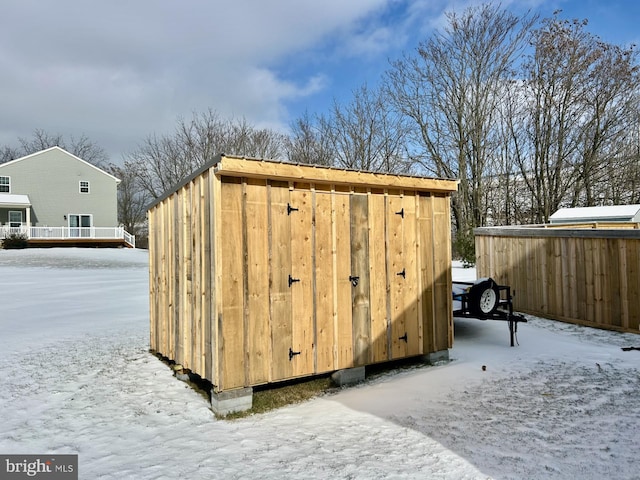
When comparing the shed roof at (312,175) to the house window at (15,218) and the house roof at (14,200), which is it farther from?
the house window at (15,218)

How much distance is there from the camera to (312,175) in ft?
13.7

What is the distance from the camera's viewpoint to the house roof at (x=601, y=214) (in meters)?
11.7

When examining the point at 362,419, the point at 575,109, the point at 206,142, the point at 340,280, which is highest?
the point at 206,142

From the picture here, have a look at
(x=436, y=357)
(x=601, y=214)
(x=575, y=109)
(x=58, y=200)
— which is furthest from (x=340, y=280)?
(x=58, y=200)

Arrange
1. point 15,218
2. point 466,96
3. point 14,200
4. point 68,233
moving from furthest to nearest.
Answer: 1. point 68,233
2. point 15,218
3. point 14,200
4. point 466,96

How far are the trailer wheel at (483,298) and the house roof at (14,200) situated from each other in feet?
82.8

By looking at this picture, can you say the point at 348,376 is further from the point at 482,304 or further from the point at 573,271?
the point at 573,271

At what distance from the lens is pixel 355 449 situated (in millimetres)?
2924

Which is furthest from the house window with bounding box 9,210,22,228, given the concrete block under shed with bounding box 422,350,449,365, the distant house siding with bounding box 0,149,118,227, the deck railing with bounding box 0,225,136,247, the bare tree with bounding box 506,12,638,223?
the bare tree with bounding box 506,12,638,223

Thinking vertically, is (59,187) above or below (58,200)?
above

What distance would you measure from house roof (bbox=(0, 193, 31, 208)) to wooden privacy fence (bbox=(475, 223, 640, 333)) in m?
24.5

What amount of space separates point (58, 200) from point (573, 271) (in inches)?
1071

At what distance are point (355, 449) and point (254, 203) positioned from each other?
2.31 metres

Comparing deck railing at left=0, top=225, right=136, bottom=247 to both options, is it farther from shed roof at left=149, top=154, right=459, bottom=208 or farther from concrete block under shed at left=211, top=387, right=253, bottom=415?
concrete block under shed at left=211, top=387, right=253, bottom=415
